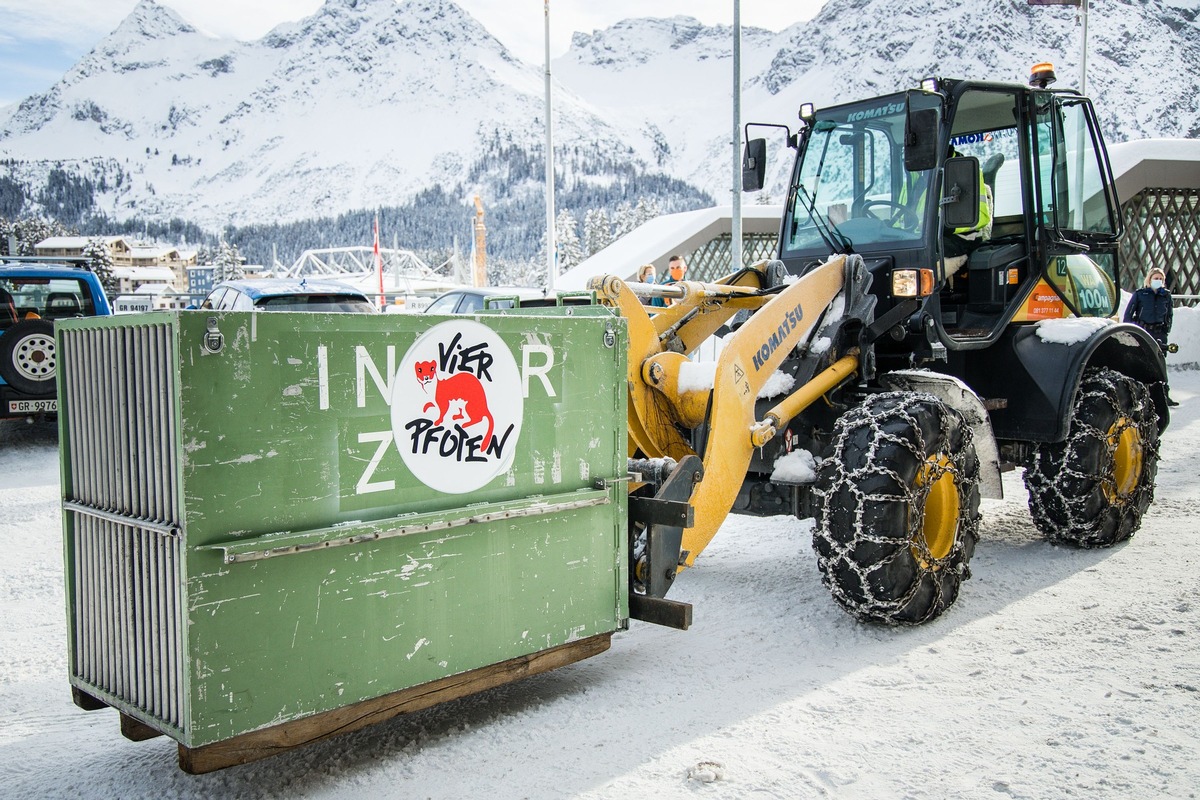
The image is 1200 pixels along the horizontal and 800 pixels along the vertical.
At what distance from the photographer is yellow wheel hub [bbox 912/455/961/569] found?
5160 millimetres

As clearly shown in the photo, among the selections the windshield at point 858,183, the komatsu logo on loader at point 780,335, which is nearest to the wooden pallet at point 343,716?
the komatsu logo on loader at point 780,335

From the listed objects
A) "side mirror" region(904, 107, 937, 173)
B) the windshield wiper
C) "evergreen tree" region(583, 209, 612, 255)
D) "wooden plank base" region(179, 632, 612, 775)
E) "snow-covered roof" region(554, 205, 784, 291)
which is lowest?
"wooden plank base" region(179, 632, 612, 775)

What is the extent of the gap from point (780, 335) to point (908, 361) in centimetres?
135

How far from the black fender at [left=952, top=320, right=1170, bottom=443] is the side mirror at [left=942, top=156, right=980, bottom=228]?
3.78ft

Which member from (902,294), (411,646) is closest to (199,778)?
(411,646)

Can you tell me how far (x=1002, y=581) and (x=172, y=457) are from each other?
4829 millimetres

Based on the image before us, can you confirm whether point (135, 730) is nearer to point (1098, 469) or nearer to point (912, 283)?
point (912, 283)

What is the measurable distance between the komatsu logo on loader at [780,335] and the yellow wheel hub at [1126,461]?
2.70 metres

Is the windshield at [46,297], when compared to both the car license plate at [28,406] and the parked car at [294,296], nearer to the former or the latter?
the car license plate at [28,406]

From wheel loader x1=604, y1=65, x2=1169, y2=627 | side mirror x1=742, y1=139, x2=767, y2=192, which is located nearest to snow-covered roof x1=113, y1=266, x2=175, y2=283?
side mirror x1=742, y1=139, x2=767, y2=192

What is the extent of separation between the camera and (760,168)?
23.3 ft

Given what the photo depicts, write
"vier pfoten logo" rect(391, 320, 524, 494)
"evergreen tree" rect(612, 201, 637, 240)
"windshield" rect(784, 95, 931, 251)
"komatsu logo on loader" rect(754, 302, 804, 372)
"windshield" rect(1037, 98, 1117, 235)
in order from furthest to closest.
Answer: "evergreen tree" rect(612, 201, 637, 240) < "windshield" rect(1037, 98, 1117, 235) < "windshield" rect(784, 95, 931, 251) < "komatsu logo on loader" rect(754, 302, 804, 372) < "vier pfoten logo" rect(391, 320, 524, 494)

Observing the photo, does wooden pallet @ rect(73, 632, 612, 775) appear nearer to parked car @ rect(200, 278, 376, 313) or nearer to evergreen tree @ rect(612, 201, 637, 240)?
parked car @ rect(200, 278, 376, 313)

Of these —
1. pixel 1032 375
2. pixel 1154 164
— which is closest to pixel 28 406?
pixel 1032 375
